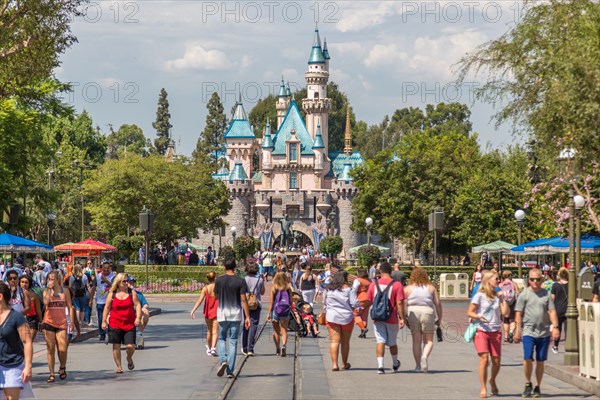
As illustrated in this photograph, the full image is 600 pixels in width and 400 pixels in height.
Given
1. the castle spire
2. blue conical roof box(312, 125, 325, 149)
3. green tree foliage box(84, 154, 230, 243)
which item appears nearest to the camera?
green tree foliage box(84, 154, 230, 243)

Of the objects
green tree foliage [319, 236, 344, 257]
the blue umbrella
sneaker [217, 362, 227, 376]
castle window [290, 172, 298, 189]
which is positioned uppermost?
castle window [290, 172, 298, 189]

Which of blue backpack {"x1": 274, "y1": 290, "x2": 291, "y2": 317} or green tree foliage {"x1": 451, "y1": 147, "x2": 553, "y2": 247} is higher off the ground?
green tree foliage {"x1": 451, "y1": 147, "x2": 553, "y2": 247}

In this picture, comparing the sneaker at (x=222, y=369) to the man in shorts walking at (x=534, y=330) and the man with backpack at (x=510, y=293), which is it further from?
the man with backpack at (x=510, y=293)

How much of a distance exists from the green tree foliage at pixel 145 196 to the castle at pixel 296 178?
1984 inches

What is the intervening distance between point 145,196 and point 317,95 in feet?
231

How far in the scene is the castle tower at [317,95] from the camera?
149375 millimetres

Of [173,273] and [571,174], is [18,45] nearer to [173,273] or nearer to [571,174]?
[571,174]

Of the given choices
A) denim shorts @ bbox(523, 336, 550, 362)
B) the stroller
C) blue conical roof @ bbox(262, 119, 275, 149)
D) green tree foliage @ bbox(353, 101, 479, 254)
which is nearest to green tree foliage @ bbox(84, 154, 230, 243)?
green tree foliage @ bbox(353, 101, 479, 254)

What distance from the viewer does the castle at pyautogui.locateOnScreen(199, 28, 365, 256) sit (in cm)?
14125

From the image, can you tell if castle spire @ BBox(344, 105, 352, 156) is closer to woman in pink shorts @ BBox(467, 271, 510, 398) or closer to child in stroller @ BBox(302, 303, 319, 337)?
child in stroller @ BBox(302, 303, 319, 337)

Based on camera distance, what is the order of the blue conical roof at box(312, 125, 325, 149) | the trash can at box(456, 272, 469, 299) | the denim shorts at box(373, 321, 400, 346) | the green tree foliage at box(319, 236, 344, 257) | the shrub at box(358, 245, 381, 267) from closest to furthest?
the denim shorts at box(373, 321, 400, 346) < the trash can at box(456, 272, 469, 299) < the shrub at box(358, 245, 381, 267) < the green tree foliage at box(319, 236, 344, 257) < the blue conical roof at box(312, 125, 325, 149)

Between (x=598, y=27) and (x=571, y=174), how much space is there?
2.60 m

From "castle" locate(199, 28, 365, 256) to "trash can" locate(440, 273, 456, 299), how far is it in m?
88.4

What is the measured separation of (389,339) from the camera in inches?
754
